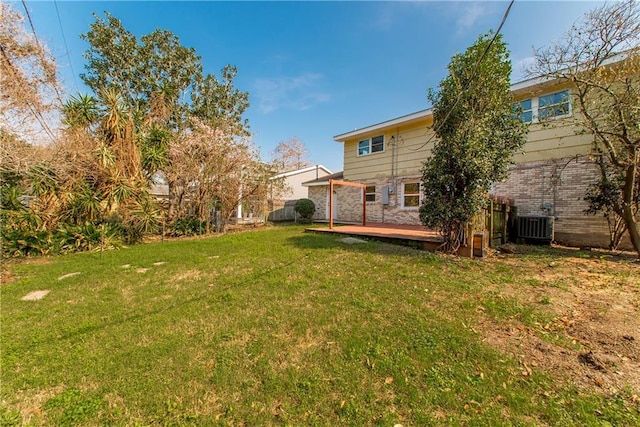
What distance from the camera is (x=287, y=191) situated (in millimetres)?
15508

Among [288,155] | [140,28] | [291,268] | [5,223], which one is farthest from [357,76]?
[288,155]

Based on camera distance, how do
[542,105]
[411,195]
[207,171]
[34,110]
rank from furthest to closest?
[411,195] → [207,171] → [542,105] → [34,110]

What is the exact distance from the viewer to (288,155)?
1316 inches

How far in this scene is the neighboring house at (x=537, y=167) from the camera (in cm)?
774

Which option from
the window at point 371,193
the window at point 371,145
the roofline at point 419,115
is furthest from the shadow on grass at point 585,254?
the window at point 371,145

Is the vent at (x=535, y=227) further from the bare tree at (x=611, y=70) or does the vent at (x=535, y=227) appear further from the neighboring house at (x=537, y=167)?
the bare tree at (x=611, y=70)

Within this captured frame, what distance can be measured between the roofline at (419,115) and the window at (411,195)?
2.79 meters

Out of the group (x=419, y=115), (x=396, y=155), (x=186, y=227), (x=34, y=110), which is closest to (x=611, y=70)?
(x=419, y=115)

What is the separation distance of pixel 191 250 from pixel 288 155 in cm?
2717

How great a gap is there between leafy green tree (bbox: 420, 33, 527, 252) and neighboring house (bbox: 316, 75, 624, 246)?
1.11m

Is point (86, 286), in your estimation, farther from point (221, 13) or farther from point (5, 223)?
point (221, 13)

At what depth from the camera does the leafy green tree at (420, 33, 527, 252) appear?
18.9 ft

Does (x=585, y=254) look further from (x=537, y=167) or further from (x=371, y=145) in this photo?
(x=371, y=145)

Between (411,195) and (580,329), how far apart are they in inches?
362
